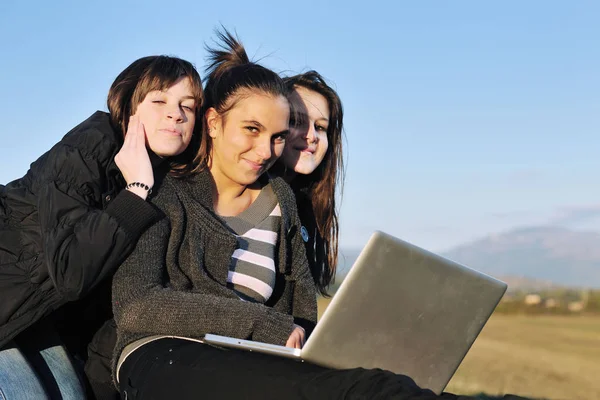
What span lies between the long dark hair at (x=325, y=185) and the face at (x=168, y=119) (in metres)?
1.12

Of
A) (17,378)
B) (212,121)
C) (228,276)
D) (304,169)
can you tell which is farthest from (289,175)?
(17,378)

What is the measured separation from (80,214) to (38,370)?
2.37ft

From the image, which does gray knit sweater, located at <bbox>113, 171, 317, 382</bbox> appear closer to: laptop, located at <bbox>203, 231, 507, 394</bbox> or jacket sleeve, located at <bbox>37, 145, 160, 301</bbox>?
jacket sleeve, located at <bbox>37, 145, 160, 301</bbox>

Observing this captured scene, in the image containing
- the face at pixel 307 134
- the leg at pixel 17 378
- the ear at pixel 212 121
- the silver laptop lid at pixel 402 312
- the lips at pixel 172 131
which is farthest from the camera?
the face at pixel 307 134

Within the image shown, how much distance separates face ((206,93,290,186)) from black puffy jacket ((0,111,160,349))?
443 millimetres

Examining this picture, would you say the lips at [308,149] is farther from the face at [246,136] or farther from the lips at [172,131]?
the lips at [172,131]

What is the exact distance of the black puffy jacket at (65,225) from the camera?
2.74 metres

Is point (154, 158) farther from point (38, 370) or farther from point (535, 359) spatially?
point (535, 359)

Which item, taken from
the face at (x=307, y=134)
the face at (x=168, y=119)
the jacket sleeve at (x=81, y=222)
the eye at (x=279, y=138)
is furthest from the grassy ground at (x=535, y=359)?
the jacket sleeve at (x=81, y=222)

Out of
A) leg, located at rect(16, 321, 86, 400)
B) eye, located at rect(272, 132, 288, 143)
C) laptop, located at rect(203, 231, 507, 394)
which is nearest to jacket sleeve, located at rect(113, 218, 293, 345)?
laptop, located at rect(203, 231, 507, 394)

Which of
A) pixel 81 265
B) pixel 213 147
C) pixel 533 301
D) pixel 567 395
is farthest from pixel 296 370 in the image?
pixel 533 301

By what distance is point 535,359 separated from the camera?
7570mm

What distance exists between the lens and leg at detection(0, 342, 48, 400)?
286cm

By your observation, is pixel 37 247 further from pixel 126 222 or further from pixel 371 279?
pixel 371 279
